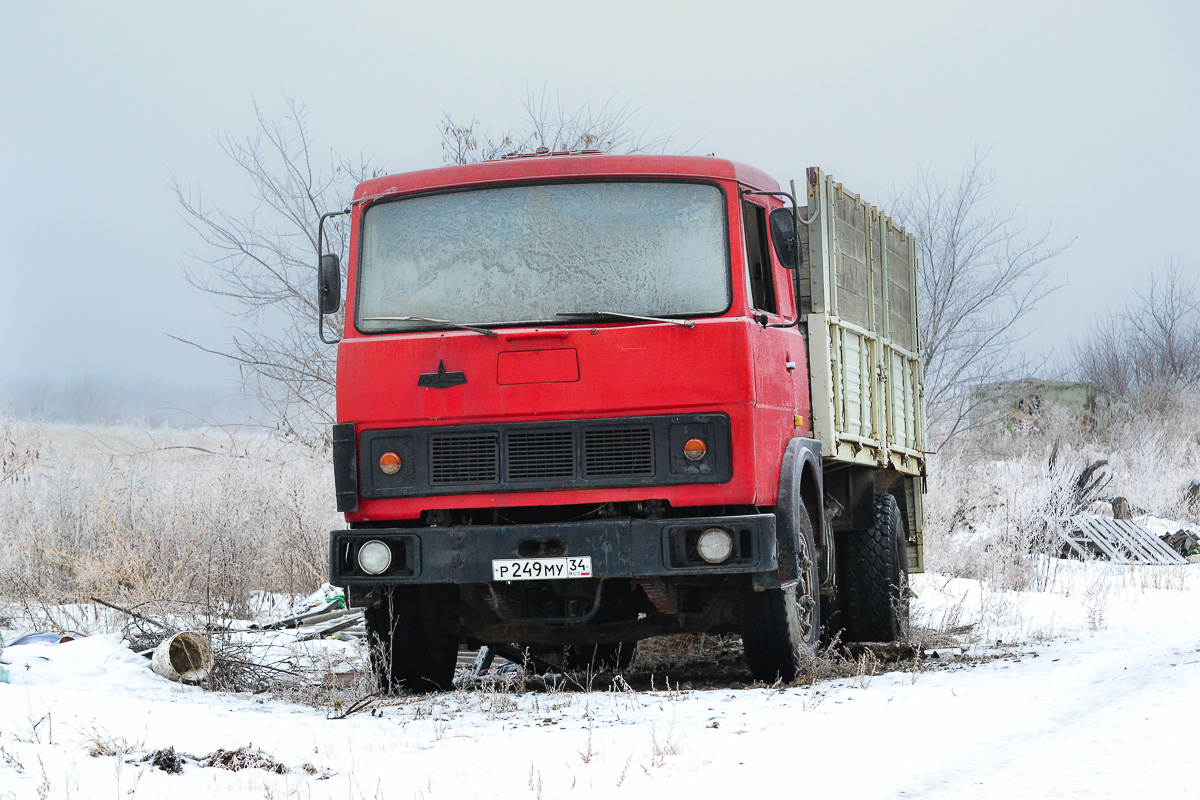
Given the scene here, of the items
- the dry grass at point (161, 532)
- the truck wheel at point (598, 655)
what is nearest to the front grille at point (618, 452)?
the truck wheel at point (598, 655)

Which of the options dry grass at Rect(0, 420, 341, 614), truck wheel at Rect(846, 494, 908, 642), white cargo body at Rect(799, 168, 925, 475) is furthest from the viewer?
dry grass at Rect(0, 420, 341, 614)

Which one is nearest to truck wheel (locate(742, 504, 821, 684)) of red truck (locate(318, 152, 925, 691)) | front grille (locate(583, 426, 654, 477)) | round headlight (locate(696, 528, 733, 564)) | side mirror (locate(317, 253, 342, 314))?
red truck (locate(318, 152, 925, 691))

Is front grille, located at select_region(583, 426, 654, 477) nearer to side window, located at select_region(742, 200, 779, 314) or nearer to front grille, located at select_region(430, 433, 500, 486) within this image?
front grille, located at select_region(430, 433, 500, 486)

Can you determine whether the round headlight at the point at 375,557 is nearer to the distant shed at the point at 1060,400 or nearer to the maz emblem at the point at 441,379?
the maz emblem at the point at 441,379

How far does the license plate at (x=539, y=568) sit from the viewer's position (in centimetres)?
602

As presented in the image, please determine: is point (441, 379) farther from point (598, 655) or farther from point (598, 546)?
point (598, 655)

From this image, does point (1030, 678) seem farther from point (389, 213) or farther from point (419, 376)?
point (389, 213)

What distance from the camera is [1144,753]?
14.9 feet

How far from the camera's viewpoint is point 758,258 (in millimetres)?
6602

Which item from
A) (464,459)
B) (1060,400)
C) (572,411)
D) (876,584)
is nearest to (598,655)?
(876,584)

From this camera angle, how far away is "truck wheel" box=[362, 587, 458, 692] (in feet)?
22.0

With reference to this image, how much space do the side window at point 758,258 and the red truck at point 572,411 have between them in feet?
0.07

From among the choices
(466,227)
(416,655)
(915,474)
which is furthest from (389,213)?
(915,474)

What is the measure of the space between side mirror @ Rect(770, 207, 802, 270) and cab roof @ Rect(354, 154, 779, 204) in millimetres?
299
